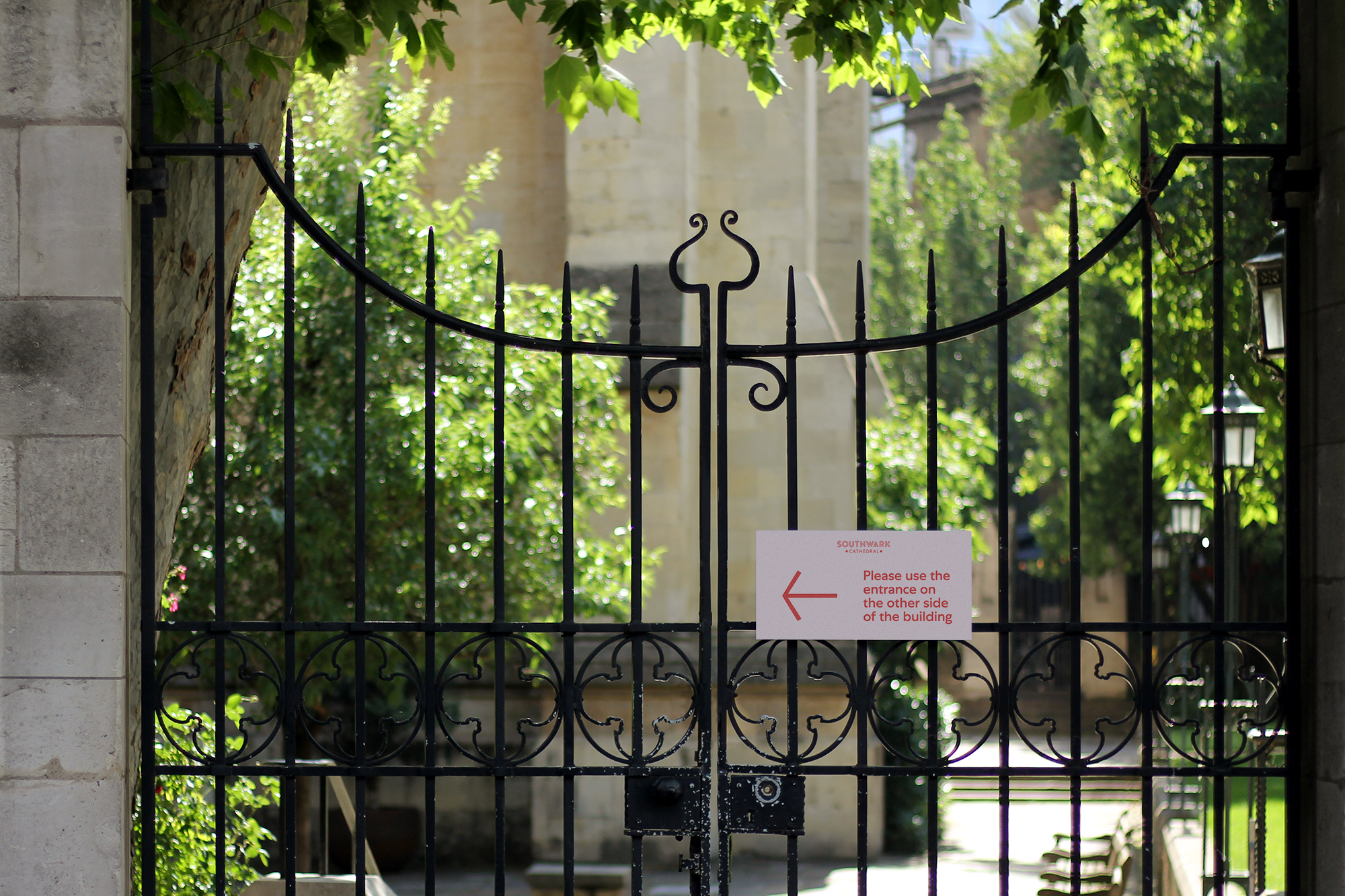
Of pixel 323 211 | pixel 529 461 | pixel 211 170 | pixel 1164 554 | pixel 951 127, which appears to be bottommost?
pixel 1164 554

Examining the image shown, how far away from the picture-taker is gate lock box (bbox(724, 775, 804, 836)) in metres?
3.96

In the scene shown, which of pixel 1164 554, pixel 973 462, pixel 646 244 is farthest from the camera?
pixel 1164 554

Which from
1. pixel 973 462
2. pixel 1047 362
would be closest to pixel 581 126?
pixel 973 462

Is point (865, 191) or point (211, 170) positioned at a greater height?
point (865, 191)

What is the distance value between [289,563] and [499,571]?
57cm

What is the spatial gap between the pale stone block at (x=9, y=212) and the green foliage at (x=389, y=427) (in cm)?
618

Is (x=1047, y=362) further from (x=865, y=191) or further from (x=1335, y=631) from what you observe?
(x=1335, y=631)

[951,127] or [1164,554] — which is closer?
[1164,554]

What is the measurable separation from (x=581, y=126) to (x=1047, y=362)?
16.4 meters

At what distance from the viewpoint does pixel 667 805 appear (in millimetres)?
3979

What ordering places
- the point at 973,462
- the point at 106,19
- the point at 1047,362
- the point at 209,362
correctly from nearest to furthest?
the point at 106,19 < the point at 209,362 < the point at 973,462 < the point at 1047,362

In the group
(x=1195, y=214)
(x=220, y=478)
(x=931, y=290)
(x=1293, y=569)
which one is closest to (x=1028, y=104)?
(x=931, y=290)

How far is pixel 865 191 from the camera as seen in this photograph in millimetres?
20625

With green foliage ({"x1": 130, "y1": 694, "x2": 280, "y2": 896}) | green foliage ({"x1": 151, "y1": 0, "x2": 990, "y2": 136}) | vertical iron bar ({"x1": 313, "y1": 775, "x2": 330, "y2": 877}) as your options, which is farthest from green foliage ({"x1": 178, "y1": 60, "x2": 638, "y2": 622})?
green foliage ({"x1": 151, "y1": 0, "x2": 990, "y2": 136})
